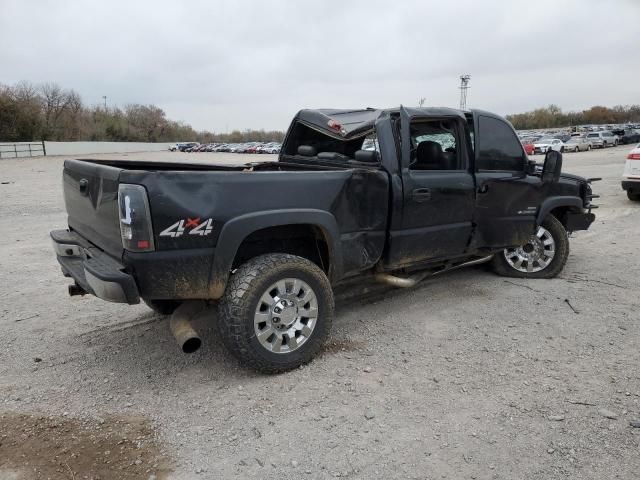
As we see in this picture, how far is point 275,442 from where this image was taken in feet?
9.57

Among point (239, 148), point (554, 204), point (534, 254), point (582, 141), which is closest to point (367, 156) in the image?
point (554, 204)

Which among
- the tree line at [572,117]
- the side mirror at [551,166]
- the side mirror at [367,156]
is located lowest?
the side mirror at [551,166]

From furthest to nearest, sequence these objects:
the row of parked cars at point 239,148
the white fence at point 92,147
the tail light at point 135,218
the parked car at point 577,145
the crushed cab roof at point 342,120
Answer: the row of parked cars at point 239,148 < the white fence at point 92,147 < the parked car at point 577,145 < the crushed cab roof at point 342,120 < the tail light at point 135,218

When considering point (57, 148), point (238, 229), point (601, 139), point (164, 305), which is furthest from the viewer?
point (57, 148)

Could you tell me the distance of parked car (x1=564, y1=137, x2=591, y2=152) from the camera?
4438 centimetres

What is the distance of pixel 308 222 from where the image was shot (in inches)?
144

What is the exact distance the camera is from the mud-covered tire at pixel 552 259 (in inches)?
229

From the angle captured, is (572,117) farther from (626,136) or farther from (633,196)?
(633,196)

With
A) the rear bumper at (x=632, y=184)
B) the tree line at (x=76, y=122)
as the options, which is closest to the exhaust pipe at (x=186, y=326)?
the rear bumper at (x=632, y=184)

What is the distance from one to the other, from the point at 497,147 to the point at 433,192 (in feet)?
3.81

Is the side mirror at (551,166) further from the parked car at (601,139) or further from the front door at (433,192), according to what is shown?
the parked car at (601,139)

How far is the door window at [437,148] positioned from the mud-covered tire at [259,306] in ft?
5.96

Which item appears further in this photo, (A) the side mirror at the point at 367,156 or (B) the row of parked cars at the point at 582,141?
(B) the row of parked cars at the point at 582,141

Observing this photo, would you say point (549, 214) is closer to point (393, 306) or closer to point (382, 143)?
point (393, 306)
